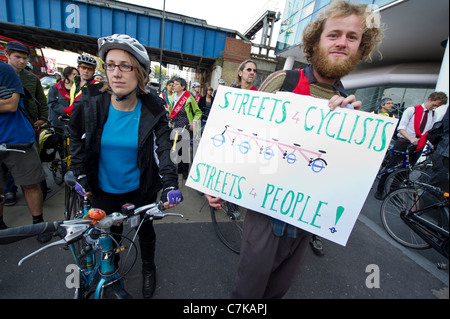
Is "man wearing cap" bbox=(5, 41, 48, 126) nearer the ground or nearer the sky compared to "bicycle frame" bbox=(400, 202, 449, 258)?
nearer the sky

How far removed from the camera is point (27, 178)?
8.01 feet

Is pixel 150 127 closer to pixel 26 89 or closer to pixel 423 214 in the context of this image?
pixel 26 89

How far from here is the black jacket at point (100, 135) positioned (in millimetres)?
1545

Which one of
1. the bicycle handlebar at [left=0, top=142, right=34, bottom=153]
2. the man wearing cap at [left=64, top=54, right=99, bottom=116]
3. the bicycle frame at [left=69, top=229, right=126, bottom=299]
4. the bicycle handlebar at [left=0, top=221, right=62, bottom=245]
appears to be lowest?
the bicycle frame at [left=69, top=229, right=126, bottom=299]

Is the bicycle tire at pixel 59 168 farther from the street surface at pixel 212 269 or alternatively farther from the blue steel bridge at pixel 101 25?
the blue steel bridge at pixel 101 25

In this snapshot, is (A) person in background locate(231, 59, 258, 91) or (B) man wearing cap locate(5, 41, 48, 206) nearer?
(B) man wearing cap locate(5, 41, 48, 206)

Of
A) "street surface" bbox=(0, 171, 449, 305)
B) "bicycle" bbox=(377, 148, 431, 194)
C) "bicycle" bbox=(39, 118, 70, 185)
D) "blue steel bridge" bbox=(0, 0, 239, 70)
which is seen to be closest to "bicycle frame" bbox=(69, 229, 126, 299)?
"street surface" bbox=(0, 171, 449, 305)

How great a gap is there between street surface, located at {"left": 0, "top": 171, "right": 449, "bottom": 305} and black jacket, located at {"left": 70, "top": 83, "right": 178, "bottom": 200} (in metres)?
1.14

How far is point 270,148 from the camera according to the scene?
4.13 ft

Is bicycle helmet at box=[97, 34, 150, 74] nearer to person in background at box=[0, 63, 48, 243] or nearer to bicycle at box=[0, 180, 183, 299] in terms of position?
bicycle at box=[0, 180, 183, 299]

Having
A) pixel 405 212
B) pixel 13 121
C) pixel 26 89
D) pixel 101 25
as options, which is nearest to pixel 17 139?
pixel 13 121

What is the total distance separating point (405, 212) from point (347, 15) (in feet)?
9.37

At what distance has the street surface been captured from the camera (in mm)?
2049

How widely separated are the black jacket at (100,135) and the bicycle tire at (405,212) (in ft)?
10.5
